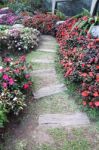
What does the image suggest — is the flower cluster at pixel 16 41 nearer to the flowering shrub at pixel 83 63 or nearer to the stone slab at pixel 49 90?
the flowering shrub at pixel 83 63

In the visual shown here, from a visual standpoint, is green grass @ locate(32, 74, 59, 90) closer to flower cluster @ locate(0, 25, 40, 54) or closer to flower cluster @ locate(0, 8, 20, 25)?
flower cluster @ locate(0, 25, 40, 54)

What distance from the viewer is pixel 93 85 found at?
4152 mm

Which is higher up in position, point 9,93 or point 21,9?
point 9,93

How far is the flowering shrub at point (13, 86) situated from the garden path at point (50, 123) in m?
0.23

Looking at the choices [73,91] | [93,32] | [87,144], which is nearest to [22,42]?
[93,32]

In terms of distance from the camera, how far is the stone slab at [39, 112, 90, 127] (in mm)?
3678

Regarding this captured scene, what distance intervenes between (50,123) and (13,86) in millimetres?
930

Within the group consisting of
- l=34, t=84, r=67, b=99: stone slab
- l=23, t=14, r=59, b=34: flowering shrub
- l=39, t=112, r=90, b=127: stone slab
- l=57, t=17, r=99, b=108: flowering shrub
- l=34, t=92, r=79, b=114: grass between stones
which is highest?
l=57, t=17, r=99, b=108: flowering shrub

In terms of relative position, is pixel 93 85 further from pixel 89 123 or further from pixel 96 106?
pixel 89 123

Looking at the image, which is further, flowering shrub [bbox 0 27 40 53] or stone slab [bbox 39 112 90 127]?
flowering shrub [bbox 0 27 40 53]

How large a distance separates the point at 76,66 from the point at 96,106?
3.93ft

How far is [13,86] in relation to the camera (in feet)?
13.4

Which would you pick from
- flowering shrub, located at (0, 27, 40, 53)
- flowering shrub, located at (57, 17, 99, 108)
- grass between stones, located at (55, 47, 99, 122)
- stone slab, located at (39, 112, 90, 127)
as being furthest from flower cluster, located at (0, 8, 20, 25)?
stone slab, located at (39, 112, 90, 127)

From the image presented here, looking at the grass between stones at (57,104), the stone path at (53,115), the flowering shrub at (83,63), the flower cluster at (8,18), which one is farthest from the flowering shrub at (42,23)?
the grass between stones at (57,104)
